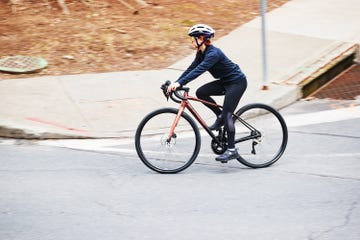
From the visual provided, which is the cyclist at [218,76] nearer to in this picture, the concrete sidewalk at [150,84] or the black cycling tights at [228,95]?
the black cycling tights at [228,95]

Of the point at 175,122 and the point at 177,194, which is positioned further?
the point at 175,122

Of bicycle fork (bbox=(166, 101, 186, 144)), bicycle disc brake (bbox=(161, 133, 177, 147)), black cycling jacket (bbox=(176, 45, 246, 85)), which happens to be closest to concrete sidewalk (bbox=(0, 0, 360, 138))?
bicycle disc brake (bbox=(161, 133, 177, 147))

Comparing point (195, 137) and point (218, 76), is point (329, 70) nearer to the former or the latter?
point (218, 76)

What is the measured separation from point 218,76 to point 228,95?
9.5 inches

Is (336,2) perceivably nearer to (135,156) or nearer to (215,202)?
(135,156)

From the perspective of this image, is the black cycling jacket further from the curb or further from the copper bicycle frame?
the curb

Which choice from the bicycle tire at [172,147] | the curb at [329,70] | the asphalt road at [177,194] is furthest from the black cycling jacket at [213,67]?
the curb at [329,70]

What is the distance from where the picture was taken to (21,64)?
38.7ft

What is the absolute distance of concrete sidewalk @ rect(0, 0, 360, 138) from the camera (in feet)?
32.0

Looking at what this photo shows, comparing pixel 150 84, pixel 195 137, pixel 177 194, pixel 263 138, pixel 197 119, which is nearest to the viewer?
pixel 177 194

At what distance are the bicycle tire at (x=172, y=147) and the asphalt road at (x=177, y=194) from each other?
128mm

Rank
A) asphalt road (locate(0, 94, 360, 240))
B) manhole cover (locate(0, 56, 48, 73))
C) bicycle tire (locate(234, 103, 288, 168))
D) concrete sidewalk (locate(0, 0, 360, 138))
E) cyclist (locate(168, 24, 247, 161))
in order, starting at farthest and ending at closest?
manhole cover (locate(0, 56, 48, 73)), concrete sidewalk (locate(0, 0, 360, 138)), bicycle tire (locate(234, 103, 288, 168)), cyclist (locate(168, 24, 247, 161)), asphalt road (locate(0, 94, 360, 240))

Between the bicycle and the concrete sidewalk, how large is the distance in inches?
53.0

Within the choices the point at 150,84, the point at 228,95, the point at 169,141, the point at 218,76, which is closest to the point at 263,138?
the point at 228,95
